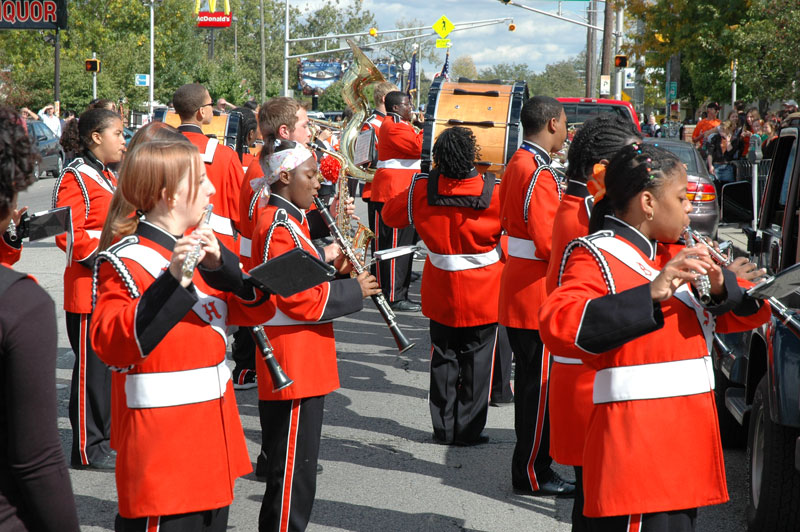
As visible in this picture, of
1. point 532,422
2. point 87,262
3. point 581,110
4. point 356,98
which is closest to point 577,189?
point 532,422

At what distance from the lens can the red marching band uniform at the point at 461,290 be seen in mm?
5801

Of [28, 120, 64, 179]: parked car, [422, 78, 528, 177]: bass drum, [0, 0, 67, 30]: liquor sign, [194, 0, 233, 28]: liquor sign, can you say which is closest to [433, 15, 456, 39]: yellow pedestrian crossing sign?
[28, 120, 64, 179]: parked car

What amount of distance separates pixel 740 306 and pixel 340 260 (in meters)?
1.75

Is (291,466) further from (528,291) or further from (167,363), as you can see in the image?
(528,291)

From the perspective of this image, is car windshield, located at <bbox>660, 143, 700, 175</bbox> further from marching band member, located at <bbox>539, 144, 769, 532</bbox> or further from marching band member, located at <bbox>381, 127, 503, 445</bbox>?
marching band member, located at <bbox>539, 144, 769, 532</bbox>

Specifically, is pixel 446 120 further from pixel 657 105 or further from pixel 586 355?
pixel 657 105

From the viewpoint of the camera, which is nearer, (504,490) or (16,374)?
(16,374)

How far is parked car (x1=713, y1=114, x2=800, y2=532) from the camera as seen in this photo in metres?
3.95

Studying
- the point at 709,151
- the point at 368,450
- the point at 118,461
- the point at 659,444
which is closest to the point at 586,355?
the point at 659,444

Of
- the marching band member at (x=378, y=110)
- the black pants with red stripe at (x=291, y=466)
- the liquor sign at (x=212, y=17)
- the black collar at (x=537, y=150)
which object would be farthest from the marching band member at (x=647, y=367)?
the liquor sign at (x=212, y=17)

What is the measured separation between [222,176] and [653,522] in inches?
173

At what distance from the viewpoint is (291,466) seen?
388 cm

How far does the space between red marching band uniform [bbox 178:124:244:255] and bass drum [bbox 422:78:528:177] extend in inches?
52.2

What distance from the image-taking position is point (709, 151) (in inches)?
735
